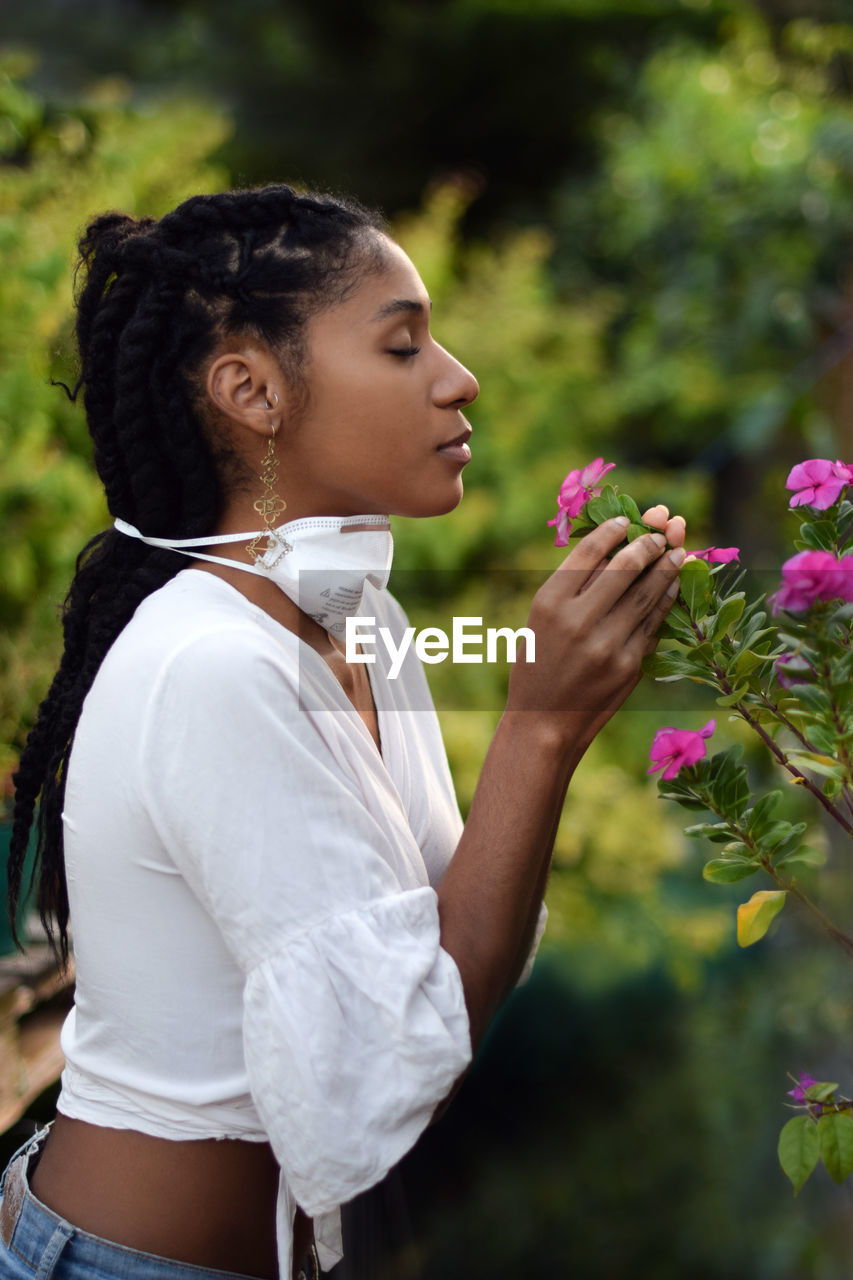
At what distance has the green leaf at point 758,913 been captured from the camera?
1063mm

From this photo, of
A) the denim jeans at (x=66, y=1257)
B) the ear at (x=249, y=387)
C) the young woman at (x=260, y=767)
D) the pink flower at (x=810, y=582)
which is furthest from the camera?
the ear at (x=249, y=387)

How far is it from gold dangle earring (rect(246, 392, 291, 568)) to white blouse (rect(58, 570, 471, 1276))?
0.27 ft

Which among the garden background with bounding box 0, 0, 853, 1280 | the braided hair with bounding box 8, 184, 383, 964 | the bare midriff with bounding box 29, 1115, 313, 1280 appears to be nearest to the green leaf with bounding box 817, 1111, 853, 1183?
the bare midriff with bounding box 29, 1115, 313, 1280

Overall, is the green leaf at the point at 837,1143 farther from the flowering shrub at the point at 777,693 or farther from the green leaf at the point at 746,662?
the green leaf at the point at 746,662

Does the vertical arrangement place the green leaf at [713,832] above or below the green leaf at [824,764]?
below

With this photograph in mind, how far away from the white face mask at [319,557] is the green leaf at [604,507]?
0.27 meters

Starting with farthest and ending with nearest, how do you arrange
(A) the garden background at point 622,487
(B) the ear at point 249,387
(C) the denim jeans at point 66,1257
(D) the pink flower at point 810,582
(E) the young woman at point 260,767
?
(A) the garden background at point 622,487 < (B) the ear at point 249,387 < (C) the denim jeans at point 66,1257 < (E) the young woman at point 260,767 < (D) the pink flower at point 810,582

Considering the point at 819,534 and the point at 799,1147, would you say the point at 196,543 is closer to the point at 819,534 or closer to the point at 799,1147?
the point at 819,534

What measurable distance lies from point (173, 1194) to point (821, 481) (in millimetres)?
893

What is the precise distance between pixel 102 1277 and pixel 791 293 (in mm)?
5397

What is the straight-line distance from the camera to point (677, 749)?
1040mm

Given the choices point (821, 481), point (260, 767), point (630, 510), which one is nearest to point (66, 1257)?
point (260, 767)

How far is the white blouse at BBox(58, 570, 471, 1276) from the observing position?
98 centimetres

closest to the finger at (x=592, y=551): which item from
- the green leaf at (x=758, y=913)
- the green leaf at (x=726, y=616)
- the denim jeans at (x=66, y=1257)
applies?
the green leaf at (x=726, y=616)
